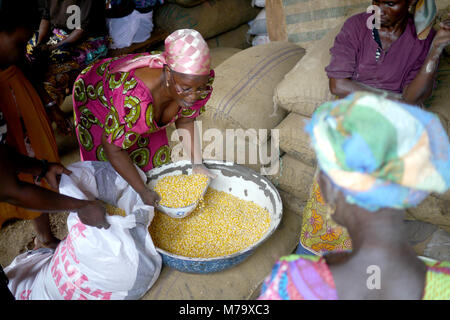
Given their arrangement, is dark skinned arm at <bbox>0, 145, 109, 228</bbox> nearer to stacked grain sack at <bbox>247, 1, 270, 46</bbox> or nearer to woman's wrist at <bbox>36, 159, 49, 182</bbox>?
woman's wrist at <bbox>36, 159, 49, 182</bbox>

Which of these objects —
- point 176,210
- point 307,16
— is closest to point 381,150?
point 176,210

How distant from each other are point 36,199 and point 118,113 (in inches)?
19.0

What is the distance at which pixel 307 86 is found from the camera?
1.99m

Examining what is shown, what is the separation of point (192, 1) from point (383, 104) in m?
3.09

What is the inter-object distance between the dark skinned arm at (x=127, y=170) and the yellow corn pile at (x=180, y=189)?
102 mm

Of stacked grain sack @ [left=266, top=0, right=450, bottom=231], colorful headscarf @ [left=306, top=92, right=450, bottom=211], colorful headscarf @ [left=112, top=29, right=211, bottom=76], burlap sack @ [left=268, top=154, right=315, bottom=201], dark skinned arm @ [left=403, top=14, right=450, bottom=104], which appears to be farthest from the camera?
burlap sack @ [left=268, top=154, right=315, bottom=201]

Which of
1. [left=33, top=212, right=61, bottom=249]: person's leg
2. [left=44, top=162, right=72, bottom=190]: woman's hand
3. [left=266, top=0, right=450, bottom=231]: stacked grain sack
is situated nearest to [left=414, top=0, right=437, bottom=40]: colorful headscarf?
[left=266, top=0, right=450, bottom=231]: stacked grain sack

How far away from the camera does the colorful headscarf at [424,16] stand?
1.56m

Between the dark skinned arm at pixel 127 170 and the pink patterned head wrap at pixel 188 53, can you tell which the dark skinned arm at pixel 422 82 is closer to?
the pink patterned head wrap at pixel 188 53

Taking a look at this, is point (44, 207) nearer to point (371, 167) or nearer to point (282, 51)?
point (371, 167)

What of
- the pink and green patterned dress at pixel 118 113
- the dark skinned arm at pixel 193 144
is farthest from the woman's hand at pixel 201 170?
the pink and green patterned dress at pixel 118 113

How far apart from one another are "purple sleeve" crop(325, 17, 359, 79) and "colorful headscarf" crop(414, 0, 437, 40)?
257 mm

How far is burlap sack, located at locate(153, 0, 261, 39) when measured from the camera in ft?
11.4

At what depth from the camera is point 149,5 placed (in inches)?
126
